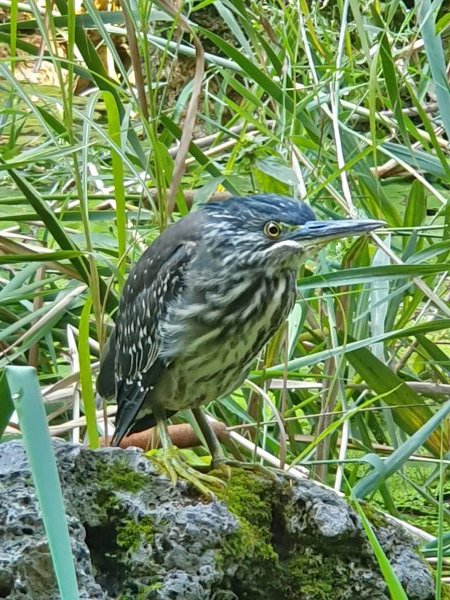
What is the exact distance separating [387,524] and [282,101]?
1.15 meters

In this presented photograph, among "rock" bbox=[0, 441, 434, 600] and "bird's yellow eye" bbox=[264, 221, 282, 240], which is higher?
"bird's yellow eye" bbox=[264, 221, 282, 240]

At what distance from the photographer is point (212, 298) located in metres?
2.47

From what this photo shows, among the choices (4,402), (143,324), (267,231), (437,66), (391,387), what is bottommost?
(391,387)

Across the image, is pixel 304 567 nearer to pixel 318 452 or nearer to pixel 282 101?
pixel 318 452

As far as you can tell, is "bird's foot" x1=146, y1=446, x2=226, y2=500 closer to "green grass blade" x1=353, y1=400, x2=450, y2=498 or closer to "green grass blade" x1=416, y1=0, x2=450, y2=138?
"green grass blade" x1=353, y1=400, x2=450, y2=498

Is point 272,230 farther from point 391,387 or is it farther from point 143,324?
point 391,387

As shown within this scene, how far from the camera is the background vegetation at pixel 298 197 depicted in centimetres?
238

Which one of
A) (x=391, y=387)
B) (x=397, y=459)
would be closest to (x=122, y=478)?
(x=397, y=459)

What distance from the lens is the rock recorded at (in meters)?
1.65

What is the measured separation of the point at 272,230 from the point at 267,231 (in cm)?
1

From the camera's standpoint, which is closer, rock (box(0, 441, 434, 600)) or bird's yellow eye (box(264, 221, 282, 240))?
rock (box(0, 441, 434, 600))

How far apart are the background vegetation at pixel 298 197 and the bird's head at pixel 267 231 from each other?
128 mm

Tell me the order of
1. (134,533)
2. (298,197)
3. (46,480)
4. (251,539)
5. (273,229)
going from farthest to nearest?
(298,197) → (273,229) → (251,539) → (134,533) → (46,480)

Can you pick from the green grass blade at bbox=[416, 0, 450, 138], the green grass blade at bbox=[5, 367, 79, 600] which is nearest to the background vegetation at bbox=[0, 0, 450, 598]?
the green grass blade at bbox=[416, 0, 450, 138]
